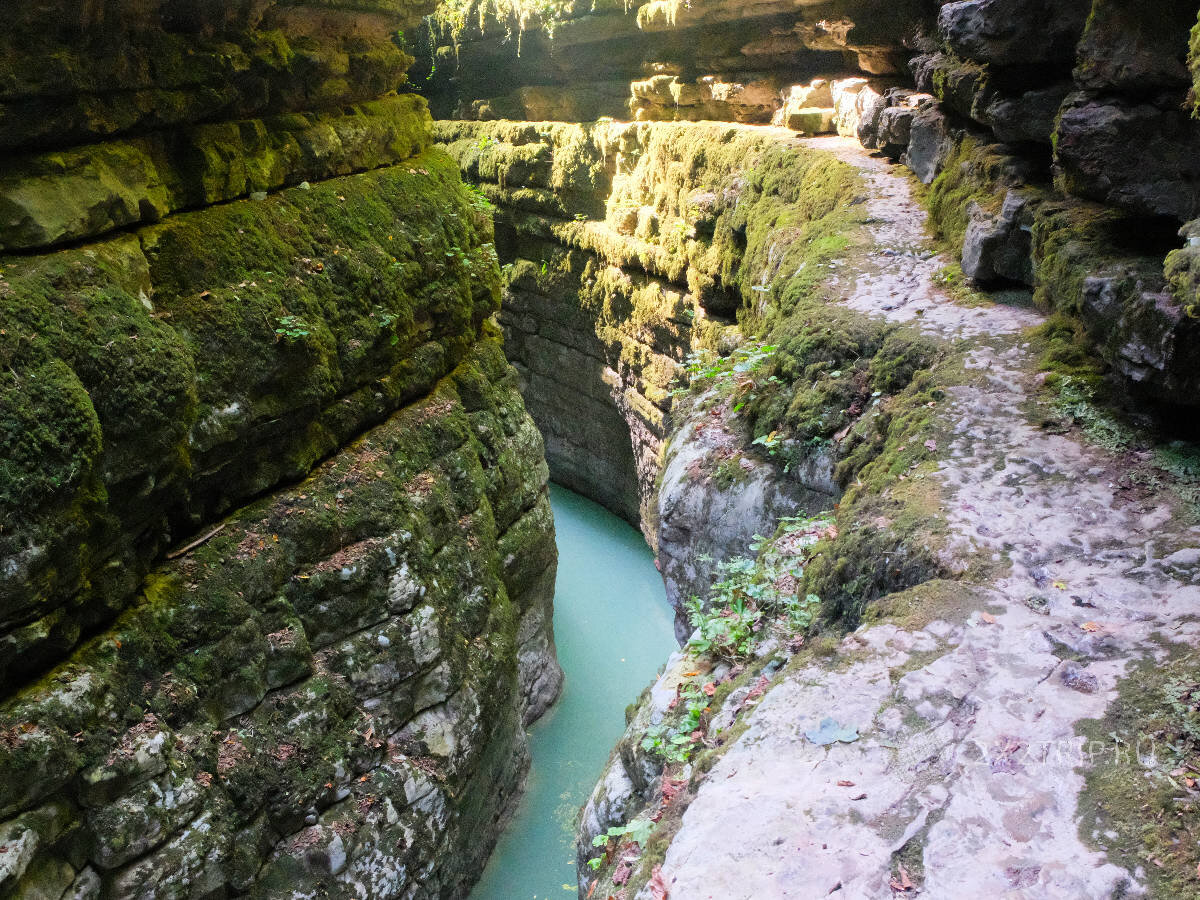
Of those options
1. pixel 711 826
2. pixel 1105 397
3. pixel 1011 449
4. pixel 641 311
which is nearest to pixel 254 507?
pixel 711 826

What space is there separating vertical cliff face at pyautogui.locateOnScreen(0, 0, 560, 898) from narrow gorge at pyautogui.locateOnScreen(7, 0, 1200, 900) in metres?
0.04

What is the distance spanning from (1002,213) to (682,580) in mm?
4080

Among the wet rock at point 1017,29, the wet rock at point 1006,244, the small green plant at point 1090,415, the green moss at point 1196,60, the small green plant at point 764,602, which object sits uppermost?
the wet rock at point 1017,29

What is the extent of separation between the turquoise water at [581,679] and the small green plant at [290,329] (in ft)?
18.3

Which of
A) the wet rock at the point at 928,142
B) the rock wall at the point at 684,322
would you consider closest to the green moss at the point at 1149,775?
the rock wall at the point at 684,322

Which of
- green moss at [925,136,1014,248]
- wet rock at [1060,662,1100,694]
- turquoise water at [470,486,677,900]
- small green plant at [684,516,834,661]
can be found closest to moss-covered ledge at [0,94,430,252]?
small green plant at [684,516,834,661]

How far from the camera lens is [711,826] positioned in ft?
10.3

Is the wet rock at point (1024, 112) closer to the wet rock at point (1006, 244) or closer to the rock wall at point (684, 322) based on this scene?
the wet rock at point (1006, 244)

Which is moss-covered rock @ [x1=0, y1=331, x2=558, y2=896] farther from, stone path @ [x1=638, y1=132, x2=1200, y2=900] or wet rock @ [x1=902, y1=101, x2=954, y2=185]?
wet rock @ [x1=902, y1=101, x2=954, y2=185]

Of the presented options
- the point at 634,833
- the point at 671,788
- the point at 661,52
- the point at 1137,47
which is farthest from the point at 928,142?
the point at 634,833

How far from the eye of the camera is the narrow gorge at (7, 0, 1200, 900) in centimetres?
326

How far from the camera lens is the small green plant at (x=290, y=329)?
6.91 m

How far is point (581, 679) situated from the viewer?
438 inches

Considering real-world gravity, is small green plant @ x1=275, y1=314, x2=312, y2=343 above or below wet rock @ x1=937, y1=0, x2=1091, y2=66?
below
